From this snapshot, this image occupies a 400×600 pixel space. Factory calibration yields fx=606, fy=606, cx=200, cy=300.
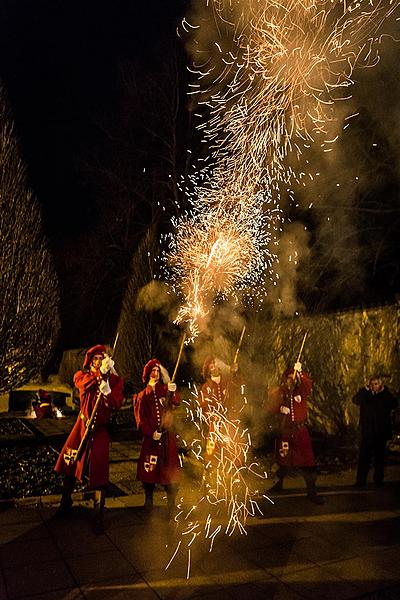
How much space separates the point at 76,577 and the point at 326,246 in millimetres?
10712

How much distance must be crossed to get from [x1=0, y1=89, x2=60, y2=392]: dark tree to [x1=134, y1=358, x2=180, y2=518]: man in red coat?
191 centimetres

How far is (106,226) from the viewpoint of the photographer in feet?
72.7

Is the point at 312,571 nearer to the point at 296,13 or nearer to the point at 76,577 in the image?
the point at 76,577

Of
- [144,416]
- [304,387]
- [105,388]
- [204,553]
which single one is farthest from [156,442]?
[304,387]

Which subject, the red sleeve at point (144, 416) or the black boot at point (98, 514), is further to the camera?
the red sleeve at point (144, 416)

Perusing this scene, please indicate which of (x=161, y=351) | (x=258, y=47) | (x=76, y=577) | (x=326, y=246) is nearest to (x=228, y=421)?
(x=76, y=577)

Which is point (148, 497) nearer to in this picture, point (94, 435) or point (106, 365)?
point (94, 435)

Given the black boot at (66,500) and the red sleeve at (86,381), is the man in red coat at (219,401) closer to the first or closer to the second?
the red sleeve at (86,381)

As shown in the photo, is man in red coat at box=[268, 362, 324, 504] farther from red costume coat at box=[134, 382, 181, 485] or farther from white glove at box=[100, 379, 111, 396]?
white glove at box=[100, 379, 111, 396]

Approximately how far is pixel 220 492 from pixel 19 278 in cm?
356

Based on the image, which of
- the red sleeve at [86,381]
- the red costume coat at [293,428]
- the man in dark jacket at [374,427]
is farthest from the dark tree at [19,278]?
the man in dark jacket at [374,427]

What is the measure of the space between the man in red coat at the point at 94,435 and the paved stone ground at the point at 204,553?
0.40 meters

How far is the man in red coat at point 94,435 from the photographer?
19.3ft

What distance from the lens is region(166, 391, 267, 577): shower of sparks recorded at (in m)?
5.70
